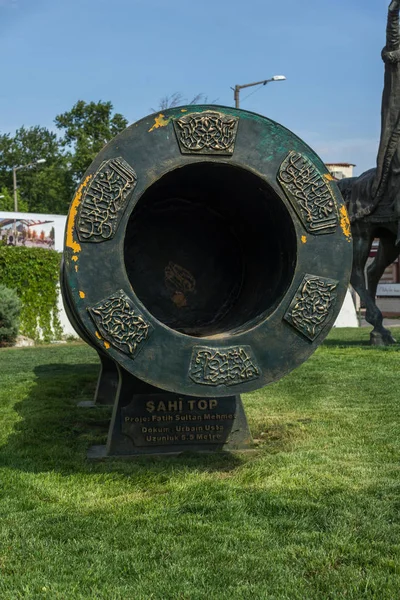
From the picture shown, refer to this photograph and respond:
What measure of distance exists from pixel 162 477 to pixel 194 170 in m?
1.84

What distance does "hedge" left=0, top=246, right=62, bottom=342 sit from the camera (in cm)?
1705

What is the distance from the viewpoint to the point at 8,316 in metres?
15.5

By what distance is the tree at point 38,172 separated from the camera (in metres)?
56.5

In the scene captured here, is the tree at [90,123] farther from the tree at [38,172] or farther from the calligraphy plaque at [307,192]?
the calligraphy plaque at [307,192]

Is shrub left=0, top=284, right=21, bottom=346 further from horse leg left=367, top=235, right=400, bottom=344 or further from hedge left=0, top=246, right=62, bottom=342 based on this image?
horse leg left=367, top=235, right=400, bottom=344

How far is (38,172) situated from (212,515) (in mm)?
59151

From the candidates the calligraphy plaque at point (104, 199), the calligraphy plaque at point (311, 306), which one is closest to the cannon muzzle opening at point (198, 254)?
the calligraphy plaque at point (311, 306)

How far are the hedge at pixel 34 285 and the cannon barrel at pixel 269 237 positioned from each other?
1294 centimetres

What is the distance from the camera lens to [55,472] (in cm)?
423

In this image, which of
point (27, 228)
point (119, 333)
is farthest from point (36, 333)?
point (119, 333)

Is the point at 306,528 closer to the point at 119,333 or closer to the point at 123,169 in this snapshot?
the point at 119,333

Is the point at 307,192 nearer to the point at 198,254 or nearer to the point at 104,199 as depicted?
the point at 104,199

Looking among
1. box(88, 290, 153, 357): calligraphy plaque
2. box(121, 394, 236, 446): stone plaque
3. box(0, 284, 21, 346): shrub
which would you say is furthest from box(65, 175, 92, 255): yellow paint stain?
box(0, 284, 21, 346): shrub

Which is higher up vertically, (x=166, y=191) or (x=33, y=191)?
(x=33, y=191)
